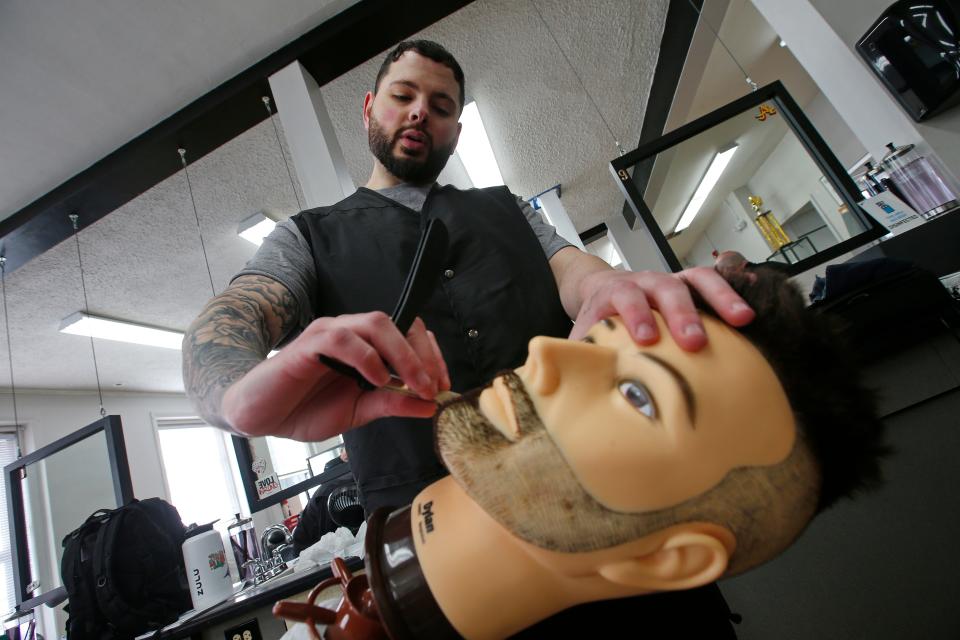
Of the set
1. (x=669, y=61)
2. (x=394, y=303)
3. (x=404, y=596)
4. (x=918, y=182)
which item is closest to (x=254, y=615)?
(x=394, y=303)

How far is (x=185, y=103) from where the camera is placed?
2602mm

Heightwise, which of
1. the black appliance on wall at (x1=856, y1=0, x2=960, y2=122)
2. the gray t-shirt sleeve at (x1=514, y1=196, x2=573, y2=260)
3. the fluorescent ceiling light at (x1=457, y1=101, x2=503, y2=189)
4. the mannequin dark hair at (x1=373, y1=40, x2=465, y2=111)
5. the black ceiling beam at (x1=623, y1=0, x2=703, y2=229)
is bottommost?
the gray t-shirt sleeve at (x1=514, y1=196, x2=573, y2=260)

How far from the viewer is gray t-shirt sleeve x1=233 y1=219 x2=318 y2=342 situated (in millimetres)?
805

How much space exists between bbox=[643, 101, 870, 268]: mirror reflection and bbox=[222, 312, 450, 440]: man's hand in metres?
2.93

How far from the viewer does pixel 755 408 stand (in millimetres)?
399

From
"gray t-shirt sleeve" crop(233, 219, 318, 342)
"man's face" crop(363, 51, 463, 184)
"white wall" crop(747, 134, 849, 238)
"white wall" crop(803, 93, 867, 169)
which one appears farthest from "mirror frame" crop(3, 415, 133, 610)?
"white wall" crop(803, 93, 867, 169)

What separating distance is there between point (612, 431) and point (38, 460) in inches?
197

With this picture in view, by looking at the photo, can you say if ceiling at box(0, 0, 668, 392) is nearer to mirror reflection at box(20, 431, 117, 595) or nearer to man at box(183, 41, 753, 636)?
mirror reflection at box(20, 431, 117, 595)

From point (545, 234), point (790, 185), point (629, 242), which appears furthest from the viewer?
point (629, 242)

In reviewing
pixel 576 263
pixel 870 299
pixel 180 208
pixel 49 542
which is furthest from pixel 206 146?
pixel 49 542

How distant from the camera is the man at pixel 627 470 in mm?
383

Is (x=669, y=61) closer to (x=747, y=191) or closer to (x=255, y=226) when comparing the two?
(x=747, y=191)

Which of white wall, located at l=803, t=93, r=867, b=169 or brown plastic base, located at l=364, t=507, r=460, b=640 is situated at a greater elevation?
white wall, located at l=803, t=93, r=867, b=169

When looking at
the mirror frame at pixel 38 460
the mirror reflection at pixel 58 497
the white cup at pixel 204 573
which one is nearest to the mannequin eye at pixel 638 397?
Result: the white cup at pixel 204 573
